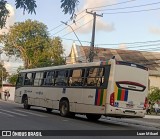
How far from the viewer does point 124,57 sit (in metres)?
64.1

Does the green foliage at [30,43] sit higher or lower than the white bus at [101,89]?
higher

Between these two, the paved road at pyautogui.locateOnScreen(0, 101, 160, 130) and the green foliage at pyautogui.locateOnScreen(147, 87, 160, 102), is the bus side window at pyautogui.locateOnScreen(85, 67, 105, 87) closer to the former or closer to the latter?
the paved road at pyautogui.locateOnScreen(0, 101, 160, 130)

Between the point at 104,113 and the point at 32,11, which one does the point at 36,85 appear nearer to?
the point at 104,113

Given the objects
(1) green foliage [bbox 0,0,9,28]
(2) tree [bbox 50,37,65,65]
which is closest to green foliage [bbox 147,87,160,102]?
(2) tree [bbox 50,37,65,65]

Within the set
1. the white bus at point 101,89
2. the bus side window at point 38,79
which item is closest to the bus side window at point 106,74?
the white bus at point 101,89

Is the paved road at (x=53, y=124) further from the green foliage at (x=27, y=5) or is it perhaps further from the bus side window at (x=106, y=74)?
the green foliage at (x=27, y=5)

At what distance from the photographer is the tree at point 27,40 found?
239ft

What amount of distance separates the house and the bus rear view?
125ft

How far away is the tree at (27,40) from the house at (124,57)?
8495 millimetres

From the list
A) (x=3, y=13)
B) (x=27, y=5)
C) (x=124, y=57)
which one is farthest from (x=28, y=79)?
(x=124, y=57)

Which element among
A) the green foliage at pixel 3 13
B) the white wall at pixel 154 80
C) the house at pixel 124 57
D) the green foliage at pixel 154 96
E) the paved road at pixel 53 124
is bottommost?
the paved road at pixel 53 124

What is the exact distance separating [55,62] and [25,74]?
3746 centimetres

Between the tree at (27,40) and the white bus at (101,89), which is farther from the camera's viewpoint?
the tree at (27,40)

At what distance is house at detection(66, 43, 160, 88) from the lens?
197 ft
